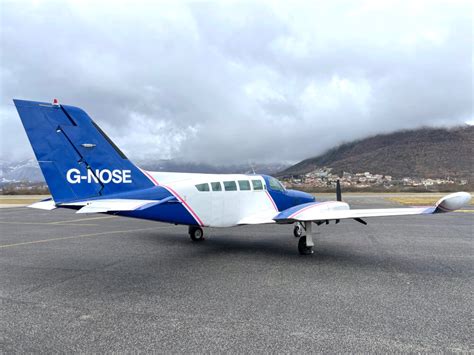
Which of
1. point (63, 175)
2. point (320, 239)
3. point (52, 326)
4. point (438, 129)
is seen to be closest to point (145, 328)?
point (52, 326)

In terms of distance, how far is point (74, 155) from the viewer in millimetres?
8984

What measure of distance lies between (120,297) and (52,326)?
1.38 metres

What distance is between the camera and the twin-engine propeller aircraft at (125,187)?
858cm

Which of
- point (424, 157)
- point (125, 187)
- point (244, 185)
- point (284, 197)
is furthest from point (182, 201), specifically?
point (424, 157)

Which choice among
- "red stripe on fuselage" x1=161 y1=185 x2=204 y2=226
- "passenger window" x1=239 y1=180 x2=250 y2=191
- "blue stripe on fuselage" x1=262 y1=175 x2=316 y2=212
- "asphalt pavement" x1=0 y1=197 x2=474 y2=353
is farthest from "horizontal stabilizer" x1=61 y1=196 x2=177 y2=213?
"blue stripe on fuselage" x1=262 y1=175 x2=316 y2=212

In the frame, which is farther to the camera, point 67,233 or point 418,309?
point 67,233

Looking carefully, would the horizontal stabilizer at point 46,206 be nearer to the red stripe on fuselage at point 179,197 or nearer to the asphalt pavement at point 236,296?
the asphalt pavement at point 236,296

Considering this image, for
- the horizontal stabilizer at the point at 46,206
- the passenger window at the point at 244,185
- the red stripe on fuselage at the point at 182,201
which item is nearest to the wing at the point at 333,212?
the passenger window at the point at 244,185

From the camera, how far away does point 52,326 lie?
4793 millimetres

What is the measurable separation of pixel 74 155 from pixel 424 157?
122372 mm

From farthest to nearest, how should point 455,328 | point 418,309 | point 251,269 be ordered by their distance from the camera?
1. point 251,269
2. point 418,309
3. point 455,328

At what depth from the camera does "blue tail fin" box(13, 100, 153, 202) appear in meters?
8.53

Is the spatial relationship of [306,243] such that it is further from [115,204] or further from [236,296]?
[115,204]

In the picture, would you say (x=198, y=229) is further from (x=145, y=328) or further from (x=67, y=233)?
(x=145, y=328)
